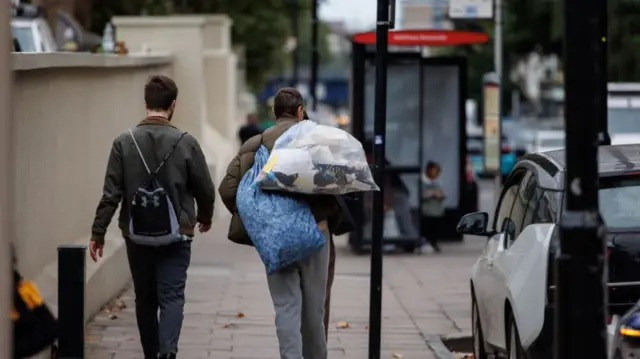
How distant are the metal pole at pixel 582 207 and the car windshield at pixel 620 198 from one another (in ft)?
8.45

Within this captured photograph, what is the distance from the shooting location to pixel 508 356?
825 cm

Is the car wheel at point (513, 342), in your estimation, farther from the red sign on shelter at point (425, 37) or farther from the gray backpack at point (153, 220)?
the red sign on shelter at point (425, 37)

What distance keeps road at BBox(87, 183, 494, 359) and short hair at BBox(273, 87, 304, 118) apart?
2.36 metres

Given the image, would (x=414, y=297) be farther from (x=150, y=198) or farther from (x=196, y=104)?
(x=196, y=104)

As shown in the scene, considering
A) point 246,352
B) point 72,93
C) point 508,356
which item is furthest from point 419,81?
point 508,356

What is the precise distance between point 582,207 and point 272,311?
279 inches

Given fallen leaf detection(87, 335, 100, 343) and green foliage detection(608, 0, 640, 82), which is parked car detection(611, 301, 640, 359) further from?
green foliage detection(608, 0, 640, 82)

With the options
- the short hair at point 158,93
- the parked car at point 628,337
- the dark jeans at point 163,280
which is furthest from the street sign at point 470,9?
the parked car at point 628,337

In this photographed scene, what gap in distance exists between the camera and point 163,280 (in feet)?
26.3

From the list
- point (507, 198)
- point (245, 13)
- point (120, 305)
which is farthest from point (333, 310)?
point (245, 13)

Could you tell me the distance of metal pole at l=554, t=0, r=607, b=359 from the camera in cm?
514

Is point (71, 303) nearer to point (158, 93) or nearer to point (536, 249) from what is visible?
point (158, 93)

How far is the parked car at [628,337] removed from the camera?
6.34 m

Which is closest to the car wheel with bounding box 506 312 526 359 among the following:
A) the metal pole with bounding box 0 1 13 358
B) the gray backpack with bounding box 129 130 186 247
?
the gray backpack with bounding box 129 130 186 247
